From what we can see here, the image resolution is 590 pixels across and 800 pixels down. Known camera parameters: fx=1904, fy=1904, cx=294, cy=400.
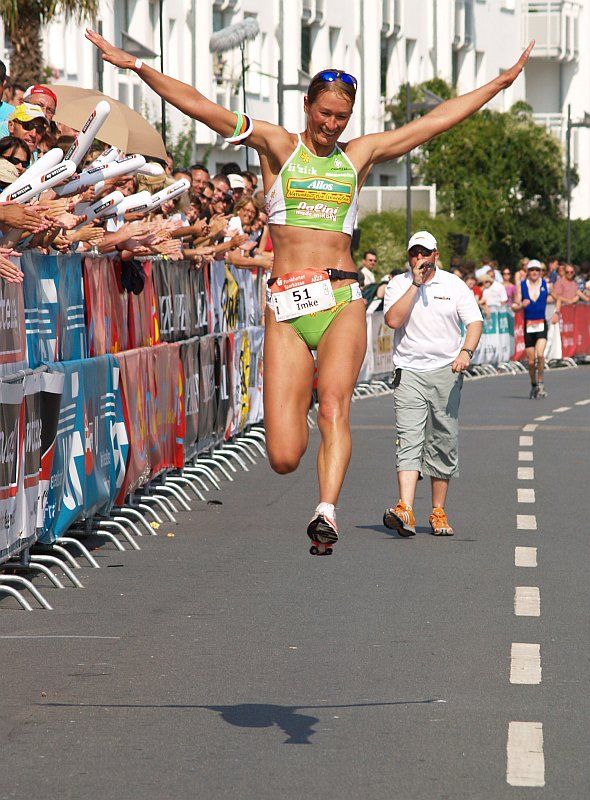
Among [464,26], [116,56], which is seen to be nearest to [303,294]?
[116,56]

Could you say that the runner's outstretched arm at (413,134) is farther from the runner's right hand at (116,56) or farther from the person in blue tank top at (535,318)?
the person in blue tank top at (535,318)

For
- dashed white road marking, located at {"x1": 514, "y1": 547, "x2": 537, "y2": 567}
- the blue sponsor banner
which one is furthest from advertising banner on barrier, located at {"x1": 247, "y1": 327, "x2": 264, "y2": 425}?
dashed white road marking, located at {"x1": 514, "y1": 547, "x2": 537, "y2": 567}

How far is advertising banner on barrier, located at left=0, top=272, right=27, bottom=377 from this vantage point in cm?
994

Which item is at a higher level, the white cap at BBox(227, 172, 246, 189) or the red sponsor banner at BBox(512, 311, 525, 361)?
the white cap at BBox(227, 172, 246, 189)

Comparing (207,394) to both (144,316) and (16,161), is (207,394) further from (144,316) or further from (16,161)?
(16,161)

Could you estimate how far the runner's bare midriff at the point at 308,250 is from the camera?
7789 millimetres

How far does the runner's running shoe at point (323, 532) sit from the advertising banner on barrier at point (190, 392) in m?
7.99

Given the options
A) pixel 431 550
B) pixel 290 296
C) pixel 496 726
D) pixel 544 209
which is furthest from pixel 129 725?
pixel 544 209

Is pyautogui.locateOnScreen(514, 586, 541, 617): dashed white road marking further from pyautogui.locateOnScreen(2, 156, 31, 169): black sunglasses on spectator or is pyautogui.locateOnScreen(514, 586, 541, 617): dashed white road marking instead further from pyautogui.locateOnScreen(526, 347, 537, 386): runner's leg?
pyautogui.locateOnScreen(526, 347, 537, 386): runner's leg

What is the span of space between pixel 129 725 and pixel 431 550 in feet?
18.2

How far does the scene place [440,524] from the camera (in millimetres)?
13234

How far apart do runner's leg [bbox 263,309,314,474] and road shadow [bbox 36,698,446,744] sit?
3.14ft

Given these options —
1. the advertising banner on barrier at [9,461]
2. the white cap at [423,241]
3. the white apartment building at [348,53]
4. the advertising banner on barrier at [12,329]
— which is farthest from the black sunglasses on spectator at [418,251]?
the white apartment building at [348,53]

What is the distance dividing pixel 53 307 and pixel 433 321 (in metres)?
3.41
